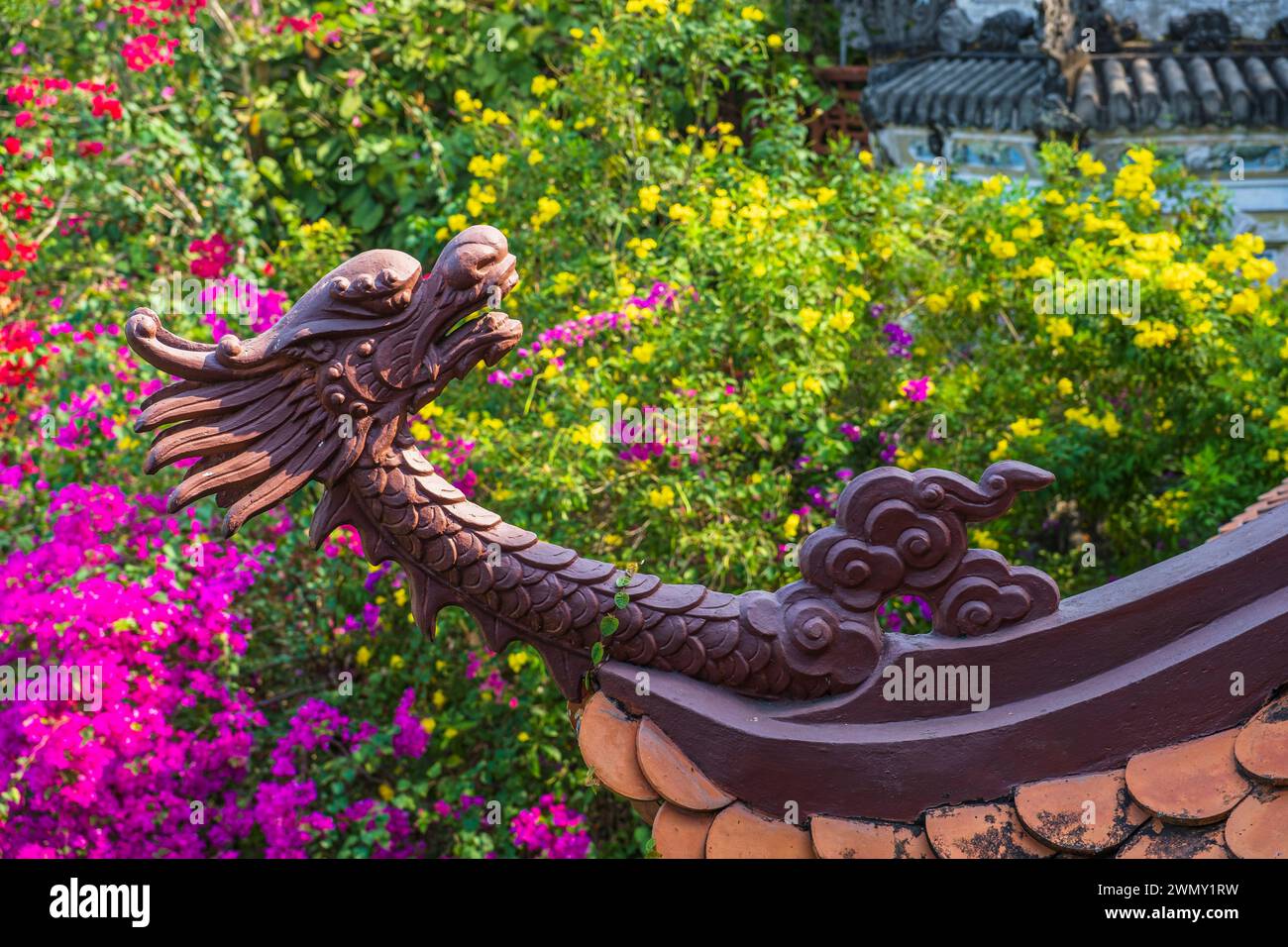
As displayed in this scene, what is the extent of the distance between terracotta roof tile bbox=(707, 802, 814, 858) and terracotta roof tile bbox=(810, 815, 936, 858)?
0.08 feet

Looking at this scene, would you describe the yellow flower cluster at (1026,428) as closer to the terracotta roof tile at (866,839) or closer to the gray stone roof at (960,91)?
the gray stone roof at (960,91)

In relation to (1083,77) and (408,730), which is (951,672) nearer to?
(408,730)

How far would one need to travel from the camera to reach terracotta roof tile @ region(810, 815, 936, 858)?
5.41ft

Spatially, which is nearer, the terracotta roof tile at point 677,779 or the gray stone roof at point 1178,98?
the terracotta roof tile at point 677,779

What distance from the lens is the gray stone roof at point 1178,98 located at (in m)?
5.05

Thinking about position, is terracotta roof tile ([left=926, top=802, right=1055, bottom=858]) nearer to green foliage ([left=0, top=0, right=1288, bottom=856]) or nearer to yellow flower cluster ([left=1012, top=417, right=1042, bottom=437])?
green foliage ([left=0, top=0, right=1288, bottom=856])

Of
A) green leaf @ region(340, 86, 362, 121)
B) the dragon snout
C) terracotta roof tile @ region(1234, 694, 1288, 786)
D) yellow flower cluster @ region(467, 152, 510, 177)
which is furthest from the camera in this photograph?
green leaf @ region(340, 86, 362, 121)

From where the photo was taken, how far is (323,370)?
5.57ft

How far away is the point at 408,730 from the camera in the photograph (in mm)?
3396

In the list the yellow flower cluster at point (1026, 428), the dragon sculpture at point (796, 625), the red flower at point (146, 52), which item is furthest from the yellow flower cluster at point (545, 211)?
the dragon sculpture at point (796, 625)

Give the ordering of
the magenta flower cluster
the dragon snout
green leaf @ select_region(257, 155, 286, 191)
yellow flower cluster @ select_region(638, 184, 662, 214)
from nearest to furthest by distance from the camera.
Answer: the dragon snout, the magenta flower cluster, yellow flower cluster @ select_region(638, 184, 662, 214), green leaf @ select_region(257, 155, 286, 191)

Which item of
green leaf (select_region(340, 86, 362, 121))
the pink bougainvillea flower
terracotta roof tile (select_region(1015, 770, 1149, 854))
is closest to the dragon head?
terracotta roof tile (select_region(1015, 770, 1149, 854))

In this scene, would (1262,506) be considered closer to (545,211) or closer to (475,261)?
(475,261)

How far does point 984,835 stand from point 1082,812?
108mm
